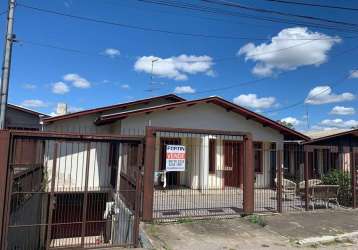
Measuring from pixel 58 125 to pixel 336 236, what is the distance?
13.0 meters

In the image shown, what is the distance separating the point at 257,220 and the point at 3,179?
6332 mm

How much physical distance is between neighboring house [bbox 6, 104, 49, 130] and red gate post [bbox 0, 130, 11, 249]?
15.9 meters

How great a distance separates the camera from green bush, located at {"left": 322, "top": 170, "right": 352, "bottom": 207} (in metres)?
12.9

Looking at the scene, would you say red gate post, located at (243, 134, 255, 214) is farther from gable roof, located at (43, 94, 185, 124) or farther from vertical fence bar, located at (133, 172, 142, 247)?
gable roof, located at (43, 94, 185, 124)

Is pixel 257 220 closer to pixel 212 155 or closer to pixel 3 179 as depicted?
pixel 3 179

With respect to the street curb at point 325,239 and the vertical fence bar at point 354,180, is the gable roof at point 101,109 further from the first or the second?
the street curb at point 325,239

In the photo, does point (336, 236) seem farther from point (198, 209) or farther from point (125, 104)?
point (125, 104)

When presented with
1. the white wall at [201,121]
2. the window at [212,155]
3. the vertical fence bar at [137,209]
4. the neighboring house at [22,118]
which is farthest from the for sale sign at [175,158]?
the neighboring house at [22,118]

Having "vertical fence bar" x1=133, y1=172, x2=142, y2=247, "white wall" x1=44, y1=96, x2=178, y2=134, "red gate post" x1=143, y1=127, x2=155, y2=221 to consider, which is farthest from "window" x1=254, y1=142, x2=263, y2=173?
"vertical fence bar" x1=133, y1=172, x2=142, y2=247

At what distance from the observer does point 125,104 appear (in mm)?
18125

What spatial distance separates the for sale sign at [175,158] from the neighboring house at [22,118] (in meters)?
15.2

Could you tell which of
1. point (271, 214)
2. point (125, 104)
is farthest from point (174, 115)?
point (271, 214)

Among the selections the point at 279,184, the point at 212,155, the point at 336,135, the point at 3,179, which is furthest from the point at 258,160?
the point at 3,179

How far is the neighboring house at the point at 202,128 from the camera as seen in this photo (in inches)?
617
